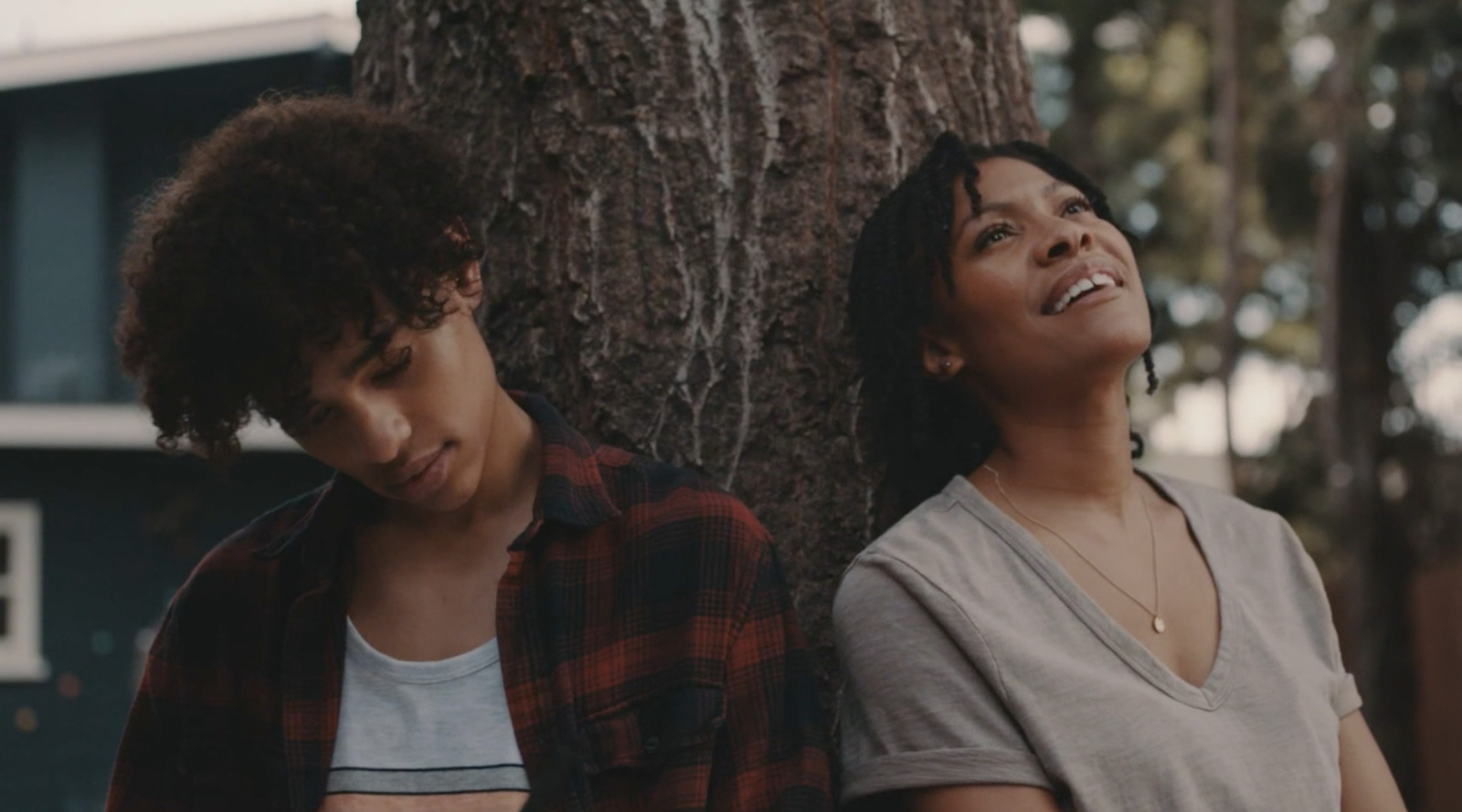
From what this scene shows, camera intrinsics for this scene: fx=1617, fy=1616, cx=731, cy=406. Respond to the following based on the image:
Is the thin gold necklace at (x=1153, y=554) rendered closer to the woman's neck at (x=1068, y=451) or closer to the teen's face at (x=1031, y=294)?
the woman's neck at (x=1068, y=451)

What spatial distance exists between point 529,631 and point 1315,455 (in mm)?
14277

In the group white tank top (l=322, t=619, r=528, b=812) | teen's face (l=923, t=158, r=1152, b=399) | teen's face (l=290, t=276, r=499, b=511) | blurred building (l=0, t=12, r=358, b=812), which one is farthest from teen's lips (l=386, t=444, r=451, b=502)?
blurred building (l=0, t=12, r=358, b=812)

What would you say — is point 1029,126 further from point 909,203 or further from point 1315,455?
point 1315,455

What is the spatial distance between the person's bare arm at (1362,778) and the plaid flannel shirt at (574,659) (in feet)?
2.83

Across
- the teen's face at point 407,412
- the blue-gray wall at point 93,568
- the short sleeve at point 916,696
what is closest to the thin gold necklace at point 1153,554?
the short sleeve at point 916,696

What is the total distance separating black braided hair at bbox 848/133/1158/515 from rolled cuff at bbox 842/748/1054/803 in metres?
0.62

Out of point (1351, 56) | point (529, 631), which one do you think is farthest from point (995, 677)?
point (1351, 56)

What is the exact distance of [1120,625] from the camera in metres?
2.47

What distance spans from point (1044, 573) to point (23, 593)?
10867 mm

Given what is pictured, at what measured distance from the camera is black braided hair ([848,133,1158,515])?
2.70 metres

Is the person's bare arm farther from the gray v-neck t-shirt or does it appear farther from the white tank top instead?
the white tank top

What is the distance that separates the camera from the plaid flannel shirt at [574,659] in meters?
2.25

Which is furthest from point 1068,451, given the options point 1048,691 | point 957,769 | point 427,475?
point 427,475

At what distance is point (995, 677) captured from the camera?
2348 mm
